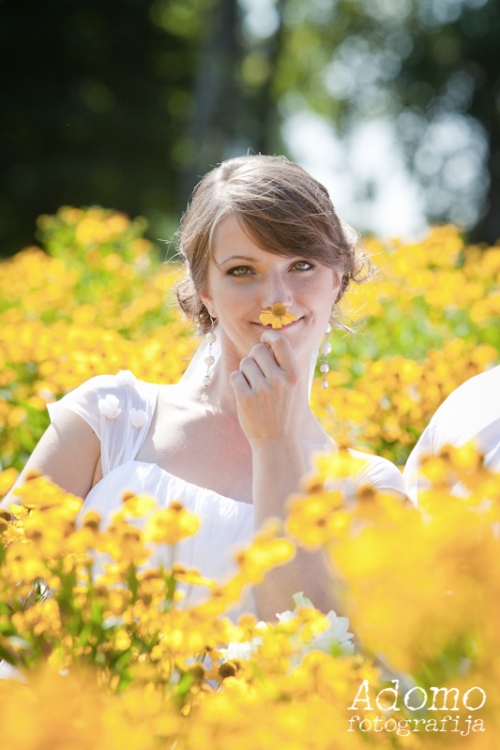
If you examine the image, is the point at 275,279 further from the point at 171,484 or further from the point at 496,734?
the point at 496,734

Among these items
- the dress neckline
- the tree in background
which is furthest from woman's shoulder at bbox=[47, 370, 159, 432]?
the tree in background

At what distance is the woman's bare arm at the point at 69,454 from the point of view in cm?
210

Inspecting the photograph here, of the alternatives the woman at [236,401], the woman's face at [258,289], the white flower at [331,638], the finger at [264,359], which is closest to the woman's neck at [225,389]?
the woman at [236,401]

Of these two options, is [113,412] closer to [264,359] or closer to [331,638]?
[264,359]

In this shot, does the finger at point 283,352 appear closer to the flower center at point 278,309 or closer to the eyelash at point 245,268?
the flower center at point 278,309

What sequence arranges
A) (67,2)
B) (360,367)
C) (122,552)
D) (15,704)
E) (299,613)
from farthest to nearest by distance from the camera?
(67,2) → (360,367) → (299,613) → (122,552) → (15,704)

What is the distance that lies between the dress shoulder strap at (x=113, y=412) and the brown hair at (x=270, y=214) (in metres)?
0.40

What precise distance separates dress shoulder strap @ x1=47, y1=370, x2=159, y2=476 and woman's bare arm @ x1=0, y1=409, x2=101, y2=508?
0.02 metres

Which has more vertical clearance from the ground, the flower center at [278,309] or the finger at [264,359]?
the flower center at [278,309]

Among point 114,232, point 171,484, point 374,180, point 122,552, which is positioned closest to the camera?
point 122,552

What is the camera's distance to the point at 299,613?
1213 mm

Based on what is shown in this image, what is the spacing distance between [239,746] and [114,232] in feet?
15.6

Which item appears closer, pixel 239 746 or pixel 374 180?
pixel 239 746

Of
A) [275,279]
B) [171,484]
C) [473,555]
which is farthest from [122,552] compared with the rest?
[275,279]
